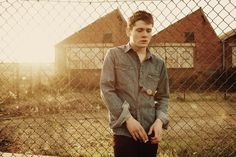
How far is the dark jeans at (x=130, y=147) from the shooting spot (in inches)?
90.7

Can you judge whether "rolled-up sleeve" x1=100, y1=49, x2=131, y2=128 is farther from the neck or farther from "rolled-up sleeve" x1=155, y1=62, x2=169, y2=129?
"rolled-up sleeve" x1=155, y1=62, x2=169, y2=129

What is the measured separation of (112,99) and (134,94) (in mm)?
185

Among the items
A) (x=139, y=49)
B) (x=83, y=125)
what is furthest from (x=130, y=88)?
(x=83, y=125)

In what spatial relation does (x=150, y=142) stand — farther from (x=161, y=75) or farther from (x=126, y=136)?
(x=161, y=75)

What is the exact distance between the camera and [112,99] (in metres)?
2.26

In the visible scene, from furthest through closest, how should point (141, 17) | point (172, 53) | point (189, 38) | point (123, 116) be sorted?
point (189, 38)
point (172, 53)
point (141, 17)
point (123, 116)

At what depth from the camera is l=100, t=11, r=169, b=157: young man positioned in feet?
7.41

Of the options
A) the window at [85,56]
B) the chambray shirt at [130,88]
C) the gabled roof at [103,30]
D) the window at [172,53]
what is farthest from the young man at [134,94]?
the gabled roof at [103,30]

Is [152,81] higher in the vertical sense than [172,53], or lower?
lower

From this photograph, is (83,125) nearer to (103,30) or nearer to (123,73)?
(123,73)

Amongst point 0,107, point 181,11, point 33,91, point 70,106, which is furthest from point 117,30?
point 181,11

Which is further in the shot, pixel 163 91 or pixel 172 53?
pixel 172 53

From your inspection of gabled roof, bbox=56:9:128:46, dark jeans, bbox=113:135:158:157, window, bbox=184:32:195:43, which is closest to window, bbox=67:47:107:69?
dark jeans, bbox=113:135:158:157

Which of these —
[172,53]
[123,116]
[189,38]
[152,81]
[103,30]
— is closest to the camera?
[123,116]
